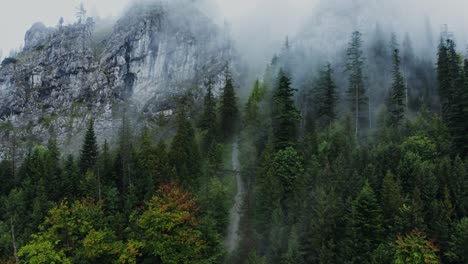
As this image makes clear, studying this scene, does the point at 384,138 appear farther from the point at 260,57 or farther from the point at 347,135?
the point at 260,57

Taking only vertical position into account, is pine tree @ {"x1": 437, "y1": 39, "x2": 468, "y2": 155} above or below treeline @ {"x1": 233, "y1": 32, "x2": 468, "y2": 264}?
above

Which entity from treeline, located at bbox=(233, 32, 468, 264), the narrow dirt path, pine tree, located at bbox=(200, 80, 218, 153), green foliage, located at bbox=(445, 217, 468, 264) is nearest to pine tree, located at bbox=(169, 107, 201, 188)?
pine tree, located at bbox=(200, 80, 218, 153)

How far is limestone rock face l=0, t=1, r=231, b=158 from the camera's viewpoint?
408 ft

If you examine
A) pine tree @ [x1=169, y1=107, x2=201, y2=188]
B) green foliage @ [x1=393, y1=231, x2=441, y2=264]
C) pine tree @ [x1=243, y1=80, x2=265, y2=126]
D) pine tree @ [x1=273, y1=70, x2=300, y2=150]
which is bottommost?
green foliage @ [x1=393, y1=231, x2=441, y2=264]

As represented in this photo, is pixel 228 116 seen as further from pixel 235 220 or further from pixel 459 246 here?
pixel 459 246

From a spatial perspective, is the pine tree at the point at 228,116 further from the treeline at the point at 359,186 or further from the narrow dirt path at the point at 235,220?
the narrow dirt path at the point at 235,220

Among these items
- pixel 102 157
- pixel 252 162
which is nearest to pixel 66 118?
pixel 102 157

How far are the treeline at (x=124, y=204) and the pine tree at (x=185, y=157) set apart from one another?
0.60ft

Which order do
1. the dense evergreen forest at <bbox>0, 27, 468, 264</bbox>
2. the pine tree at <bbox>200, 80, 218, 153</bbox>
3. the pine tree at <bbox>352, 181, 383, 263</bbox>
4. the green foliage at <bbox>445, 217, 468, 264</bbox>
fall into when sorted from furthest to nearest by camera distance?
the pine tree at <bbox>200, 80, 218, 153</bbox>
the dense evergreen forest at <bbox>0, 27, 468, 264</bbox>
the pine tree at <bbox>352, 181, 383, 263</bbox>
the green foliage at <bbox>445, 217, 468, 264</bbox>

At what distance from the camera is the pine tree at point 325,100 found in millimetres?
77562

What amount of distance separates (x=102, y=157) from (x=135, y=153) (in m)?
7.22

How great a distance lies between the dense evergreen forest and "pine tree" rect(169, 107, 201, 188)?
0.26m

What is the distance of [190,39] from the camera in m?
139

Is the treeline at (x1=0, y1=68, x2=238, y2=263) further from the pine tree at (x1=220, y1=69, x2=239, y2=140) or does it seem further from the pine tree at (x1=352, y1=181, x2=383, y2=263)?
the pine tree at (x1=352, y1=181, x2=383, y2=263)
